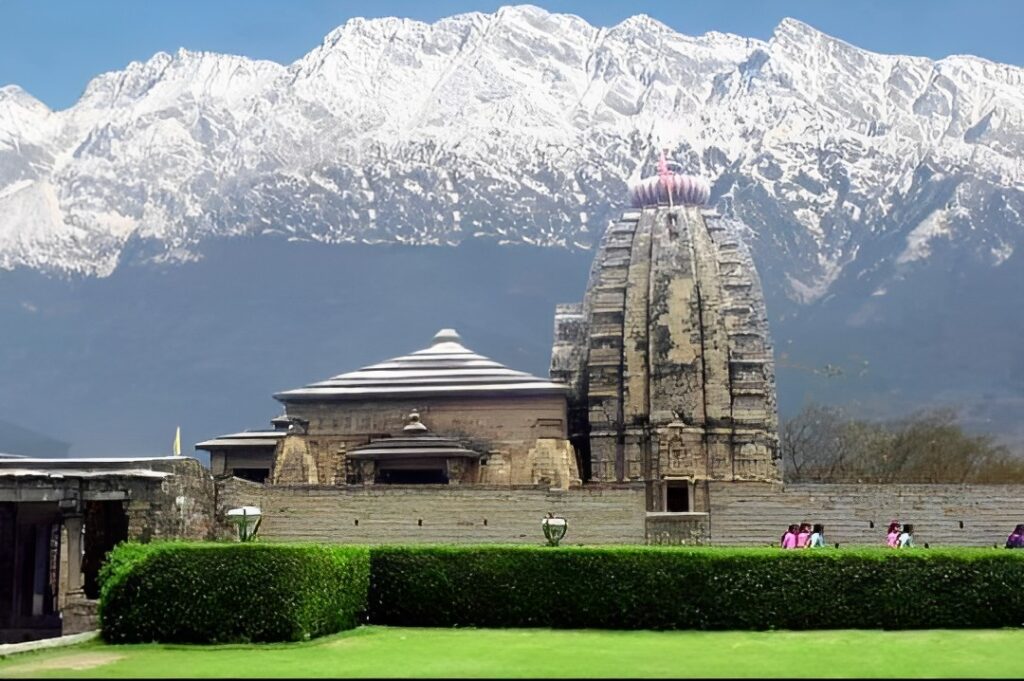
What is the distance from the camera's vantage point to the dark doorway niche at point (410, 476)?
37062 millimetres

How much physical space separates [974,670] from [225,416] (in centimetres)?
9200

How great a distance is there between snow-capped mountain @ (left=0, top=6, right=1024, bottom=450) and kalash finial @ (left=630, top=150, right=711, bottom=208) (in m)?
50.5

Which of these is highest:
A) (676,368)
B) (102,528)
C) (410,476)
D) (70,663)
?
(676,368)

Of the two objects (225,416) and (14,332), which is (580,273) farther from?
(14,332)

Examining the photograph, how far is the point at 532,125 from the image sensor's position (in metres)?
103

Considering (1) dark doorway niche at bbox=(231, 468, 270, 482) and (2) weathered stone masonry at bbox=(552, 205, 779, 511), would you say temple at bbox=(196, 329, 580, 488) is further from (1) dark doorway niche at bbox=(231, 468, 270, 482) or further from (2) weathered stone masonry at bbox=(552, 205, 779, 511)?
(2) weathered stone masonry at bbox=(552, 205, 779, 511)

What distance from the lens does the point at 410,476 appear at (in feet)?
123

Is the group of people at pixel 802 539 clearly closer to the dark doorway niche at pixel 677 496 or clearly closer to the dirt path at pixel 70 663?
the dark doorway niche at pixel 677 496

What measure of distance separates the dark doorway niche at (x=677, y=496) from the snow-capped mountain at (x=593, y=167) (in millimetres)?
58319

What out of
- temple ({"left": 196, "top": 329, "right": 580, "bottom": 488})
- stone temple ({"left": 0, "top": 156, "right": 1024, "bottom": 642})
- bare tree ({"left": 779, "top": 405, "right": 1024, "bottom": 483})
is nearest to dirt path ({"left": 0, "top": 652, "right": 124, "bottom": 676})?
stone temple ({"left": 0, "top": 156, "right": 1024, "bottom": 642})

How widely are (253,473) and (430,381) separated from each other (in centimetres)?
659

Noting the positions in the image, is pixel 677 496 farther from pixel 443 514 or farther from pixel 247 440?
pixel 247 440

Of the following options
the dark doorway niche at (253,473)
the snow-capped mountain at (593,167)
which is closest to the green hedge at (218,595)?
the dark doorway niche at (253,473)

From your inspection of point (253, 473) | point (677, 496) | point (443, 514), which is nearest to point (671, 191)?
point (677, 496)
